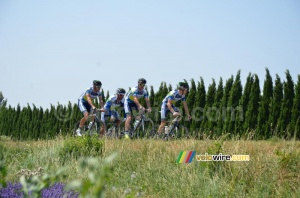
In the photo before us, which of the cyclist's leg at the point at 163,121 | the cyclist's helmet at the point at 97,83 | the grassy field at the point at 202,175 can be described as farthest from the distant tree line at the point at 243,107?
the grassy field at the point at 202,175

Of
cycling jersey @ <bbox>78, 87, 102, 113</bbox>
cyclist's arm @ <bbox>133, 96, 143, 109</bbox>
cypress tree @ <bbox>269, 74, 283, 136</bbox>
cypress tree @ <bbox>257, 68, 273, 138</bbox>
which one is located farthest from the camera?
cypress tree @ <bbox>257, 68, 273, 138</bbox>

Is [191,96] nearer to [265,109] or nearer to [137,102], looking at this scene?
[265,109]

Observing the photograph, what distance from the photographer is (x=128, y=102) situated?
14.2 meters

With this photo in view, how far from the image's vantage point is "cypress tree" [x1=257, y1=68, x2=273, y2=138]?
1702 cm

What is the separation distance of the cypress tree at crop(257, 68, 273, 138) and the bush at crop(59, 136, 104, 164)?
9637 mm

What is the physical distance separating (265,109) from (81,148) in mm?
10429

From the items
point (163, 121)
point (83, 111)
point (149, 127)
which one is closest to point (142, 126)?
point (149, 127)

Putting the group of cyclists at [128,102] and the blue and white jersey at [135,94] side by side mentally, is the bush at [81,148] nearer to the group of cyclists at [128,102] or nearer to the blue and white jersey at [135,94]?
the group of cyclists at [128,102]

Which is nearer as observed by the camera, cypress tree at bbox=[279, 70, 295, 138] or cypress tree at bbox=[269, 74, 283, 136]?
cypress tree at bbox=[279, 70, 295, 138]

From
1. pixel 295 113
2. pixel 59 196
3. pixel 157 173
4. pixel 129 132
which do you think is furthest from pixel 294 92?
pixel 59 196

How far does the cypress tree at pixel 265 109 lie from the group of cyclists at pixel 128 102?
193 inches

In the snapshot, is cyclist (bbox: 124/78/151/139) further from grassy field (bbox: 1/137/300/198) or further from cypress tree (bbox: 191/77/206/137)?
cypress tree (bbox: 191/77/206/137)

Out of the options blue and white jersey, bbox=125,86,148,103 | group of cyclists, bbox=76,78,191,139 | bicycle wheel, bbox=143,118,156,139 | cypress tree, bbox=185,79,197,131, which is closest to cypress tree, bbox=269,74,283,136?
cypress tree, bbox=185,79,197,131

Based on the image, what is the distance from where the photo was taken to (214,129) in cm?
1841
